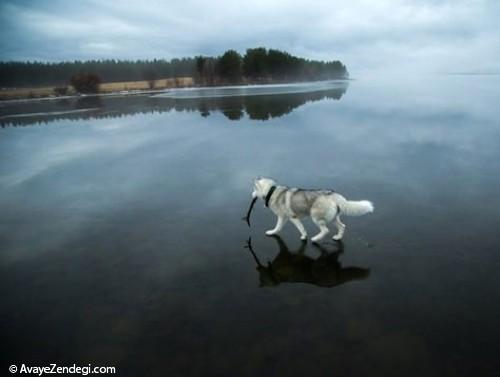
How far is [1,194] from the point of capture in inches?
620

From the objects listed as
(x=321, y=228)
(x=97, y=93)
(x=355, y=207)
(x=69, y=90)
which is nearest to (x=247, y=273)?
(x=321, y=228)

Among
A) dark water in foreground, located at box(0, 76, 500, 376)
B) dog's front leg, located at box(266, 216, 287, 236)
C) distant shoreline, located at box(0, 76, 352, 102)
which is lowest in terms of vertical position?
dark water in foreground, located at box(0, 76, 500, 376)

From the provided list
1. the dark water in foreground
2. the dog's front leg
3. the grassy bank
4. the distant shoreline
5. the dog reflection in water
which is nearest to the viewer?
the dark water in foreground

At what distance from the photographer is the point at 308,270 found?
834 cm

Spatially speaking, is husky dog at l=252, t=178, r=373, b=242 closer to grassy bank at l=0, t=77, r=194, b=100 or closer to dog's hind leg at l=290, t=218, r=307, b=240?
dog's hind leg at l=290, t=218, r=307, b=240

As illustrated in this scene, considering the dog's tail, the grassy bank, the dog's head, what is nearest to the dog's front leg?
the dog's head

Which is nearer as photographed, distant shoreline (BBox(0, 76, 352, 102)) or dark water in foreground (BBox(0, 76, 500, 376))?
dark water in foreground (BBox(0, 76, 500, 376))

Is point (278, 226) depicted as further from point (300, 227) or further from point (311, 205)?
point (311, 205)

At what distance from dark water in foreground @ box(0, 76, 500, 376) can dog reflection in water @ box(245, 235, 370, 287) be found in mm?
46

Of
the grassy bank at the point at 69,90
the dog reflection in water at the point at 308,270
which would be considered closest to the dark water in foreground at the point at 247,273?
the dog reflection in water at the point at 308,270

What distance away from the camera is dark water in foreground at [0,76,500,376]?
5.93 meters

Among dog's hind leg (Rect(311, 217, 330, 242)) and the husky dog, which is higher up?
the husky dog

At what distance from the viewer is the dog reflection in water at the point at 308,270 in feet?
26.1

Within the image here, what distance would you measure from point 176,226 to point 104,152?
15.5 metres
